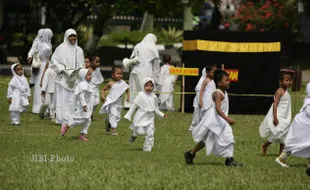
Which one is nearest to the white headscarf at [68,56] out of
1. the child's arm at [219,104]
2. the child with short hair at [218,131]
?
the child with short hair at [218,131]

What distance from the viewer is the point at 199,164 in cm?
1502

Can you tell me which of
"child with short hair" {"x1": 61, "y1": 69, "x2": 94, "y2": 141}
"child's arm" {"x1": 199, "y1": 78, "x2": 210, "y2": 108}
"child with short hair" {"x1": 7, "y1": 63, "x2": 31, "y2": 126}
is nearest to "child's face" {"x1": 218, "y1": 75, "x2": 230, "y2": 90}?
"child with short hair" {"x1": 61, "y1": 69, "x2": 94, "y2": 141}

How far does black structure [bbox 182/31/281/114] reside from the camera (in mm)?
26312

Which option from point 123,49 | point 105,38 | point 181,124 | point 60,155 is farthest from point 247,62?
point 105,38

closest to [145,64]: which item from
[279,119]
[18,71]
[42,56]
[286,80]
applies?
[42,56]

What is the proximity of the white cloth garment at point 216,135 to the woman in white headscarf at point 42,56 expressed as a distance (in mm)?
9801

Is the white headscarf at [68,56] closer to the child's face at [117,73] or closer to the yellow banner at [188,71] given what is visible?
the child's face at [117,73]

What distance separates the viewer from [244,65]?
1049 inches

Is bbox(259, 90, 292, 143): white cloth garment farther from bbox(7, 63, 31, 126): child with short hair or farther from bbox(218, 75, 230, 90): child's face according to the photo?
bbox(7, 63, 31, 126): child with short hair

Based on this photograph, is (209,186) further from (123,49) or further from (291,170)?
(123,49)

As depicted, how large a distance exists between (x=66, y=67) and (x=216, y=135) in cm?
621

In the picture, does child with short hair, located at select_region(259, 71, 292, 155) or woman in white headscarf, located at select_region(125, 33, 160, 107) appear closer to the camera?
child with short hair, located at select_region(259, 71, 292, 155)

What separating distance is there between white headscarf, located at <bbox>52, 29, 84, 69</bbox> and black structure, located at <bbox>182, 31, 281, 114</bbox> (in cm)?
653

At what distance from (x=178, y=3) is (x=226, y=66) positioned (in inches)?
509
